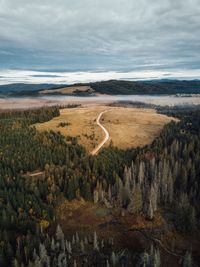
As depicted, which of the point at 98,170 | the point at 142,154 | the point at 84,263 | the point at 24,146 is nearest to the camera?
the point at 84,263

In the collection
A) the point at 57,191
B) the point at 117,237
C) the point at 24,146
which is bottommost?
the point at 117,237

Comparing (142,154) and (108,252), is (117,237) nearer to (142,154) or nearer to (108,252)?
(108,252)

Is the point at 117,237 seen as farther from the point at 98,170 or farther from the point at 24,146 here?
the point at 24,146

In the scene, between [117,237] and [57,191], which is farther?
[57,191]

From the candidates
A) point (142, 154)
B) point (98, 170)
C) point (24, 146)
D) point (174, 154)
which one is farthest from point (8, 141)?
point (174, 154)

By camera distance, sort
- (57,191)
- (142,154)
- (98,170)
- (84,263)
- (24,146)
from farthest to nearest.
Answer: (24,146)
(142,154)
(98,170)
(57,191)
(84,263)

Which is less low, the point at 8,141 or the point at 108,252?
the point at 8,141
